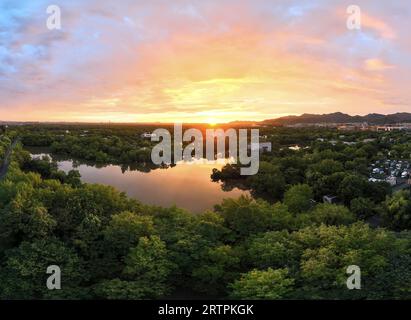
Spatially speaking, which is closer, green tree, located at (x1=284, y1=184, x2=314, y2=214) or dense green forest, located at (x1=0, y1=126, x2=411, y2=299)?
dense green forest, located at (x1=0, y1=126, x2=411, y2=299)

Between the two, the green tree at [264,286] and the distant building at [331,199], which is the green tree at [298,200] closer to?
the distant building at [331,199]

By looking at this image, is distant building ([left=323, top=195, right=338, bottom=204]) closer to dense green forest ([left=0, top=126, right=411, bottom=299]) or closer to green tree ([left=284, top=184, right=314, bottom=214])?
green tree ([left=284, top=184, right=314, bottom=214])

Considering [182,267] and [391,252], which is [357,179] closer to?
[391,252]

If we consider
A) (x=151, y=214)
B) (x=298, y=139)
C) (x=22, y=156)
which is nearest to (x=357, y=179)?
(x=151, y=214)

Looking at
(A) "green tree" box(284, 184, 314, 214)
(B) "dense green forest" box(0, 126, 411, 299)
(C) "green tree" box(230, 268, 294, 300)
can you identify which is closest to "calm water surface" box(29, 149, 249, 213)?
(A) "green tree" box(284, 184, 314, 214)

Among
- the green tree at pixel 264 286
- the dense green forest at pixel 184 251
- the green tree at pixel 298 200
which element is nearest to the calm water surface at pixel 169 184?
the green tree at pixel 298 200

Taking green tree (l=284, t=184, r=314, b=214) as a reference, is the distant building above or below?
below

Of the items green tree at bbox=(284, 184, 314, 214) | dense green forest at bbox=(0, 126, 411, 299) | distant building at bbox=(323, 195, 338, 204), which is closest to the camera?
dense green forest at bbox=(0, 126, 411, 299)

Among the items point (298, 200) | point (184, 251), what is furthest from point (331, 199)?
point (184, 251)

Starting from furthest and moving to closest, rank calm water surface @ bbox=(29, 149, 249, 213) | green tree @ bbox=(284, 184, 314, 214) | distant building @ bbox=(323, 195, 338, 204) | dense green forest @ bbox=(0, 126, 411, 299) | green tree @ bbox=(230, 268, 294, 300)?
calm water surface @ bbox=(29, 149, 249, 213)
distant building @ bbox=(323, 195, 338, 204)
green tree @ bbox=(284, 184, 314, 214)
dense green forest @ bbox=(0, 126, 411, 299)
green tree @ bbox=(230, 268, 294, 300)

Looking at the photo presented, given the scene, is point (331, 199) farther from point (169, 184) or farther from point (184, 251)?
point (184, 251)
